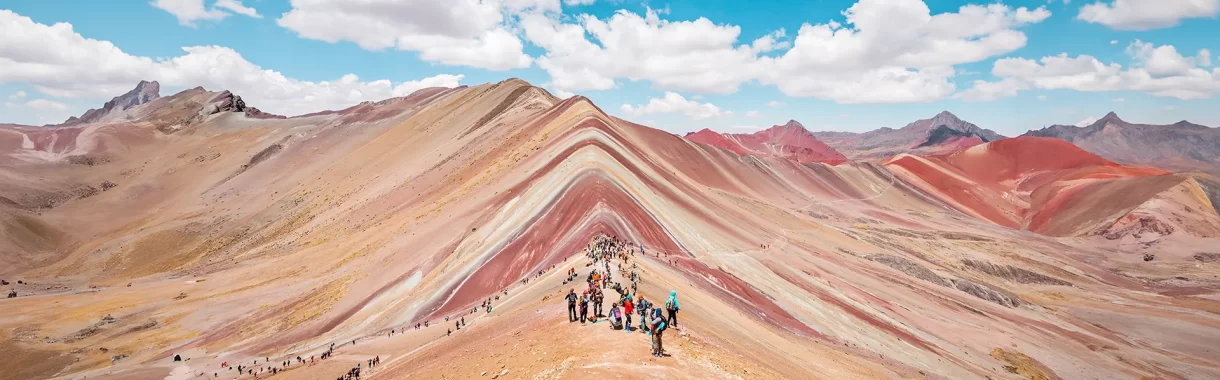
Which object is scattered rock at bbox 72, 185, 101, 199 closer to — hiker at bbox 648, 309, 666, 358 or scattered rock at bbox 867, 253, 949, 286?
scattered rock at bbox 867, 253, 949, 286

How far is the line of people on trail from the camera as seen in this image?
54.6ft

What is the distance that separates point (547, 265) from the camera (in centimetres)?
3559

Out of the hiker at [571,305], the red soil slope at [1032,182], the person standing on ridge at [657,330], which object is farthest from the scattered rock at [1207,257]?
the person standing on ridge at [657,330]

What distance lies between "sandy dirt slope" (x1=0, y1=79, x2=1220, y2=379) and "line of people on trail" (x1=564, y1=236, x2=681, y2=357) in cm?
67

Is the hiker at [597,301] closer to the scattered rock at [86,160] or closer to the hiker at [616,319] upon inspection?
the hiker at [616,319]

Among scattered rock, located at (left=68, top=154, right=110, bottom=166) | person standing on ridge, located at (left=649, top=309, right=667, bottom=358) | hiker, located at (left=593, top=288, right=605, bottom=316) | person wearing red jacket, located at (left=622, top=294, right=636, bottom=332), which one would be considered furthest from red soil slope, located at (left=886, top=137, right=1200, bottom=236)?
scattered rock, located at (left=68, top=154, right=110, bottom=166)

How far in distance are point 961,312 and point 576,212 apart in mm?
35621

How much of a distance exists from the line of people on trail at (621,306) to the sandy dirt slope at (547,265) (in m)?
0.67

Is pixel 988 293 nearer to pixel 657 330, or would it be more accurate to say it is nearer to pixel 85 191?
pixel 657 330

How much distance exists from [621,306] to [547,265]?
14107 millimetres

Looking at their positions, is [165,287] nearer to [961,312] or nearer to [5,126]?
[961,312]

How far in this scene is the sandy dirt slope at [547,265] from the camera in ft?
99.5

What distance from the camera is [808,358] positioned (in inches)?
1030

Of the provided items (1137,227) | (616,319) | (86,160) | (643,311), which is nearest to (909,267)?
(1137,227)
